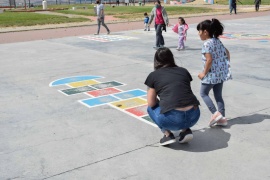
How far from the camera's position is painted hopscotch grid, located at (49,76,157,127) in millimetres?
6215

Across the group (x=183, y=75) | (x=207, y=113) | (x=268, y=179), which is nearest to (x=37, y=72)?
(x=207, y=113)

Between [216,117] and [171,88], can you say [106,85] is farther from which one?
[171,88]

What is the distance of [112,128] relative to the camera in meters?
5.40

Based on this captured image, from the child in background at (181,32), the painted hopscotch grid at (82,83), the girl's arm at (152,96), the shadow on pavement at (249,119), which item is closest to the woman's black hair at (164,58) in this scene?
the girl's arm at (152,96)

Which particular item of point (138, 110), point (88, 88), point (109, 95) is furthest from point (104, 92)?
point (138, 110)

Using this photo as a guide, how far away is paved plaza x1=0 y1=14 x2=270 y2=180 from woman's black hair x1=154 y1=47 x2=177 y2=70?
1092 mm

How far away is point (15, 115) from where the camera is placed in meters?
6.13

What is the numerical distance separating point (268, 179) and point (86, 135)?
2.56m

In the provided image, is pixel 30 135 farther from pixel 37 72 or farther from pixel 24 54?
pixel 24 54

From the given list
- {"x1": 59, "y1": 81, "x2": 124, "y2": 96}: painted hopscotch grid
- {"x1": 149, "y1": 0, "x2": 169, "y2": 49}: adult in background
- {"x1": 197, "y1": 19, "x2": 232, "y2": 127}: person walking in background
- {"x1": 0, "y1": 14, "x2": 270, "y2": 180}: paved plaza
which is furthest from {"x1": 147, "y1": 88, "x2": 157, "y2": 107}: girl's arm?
{"x1": 149, "y1": 0, "x2": 169, "y2": 49}: adult in background

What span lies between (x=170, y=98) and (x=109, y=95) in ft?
9.72

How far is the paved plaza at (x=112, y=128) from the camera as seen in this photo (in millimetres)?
4125

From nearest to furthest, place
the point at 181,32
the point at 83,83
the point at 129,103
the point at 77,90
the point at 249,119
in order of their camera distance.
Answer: the point at 249,119 → the point at 129,103 → the point at 77,90 → the point at 83,83 → the point at 181,32

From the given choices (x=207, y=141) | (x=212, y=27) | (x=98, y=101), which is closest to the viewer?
(x=207, y=141)
